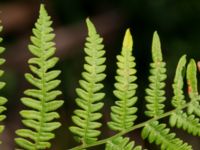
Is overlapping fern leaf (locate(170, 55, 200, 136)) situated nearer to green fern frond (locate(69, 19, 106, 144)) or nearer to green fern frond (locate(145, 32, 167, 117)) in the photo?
green fern frond (locate(145, 32, 167, 117))

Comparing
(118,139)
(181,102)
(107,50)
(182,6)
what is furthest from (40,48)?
(107,50)

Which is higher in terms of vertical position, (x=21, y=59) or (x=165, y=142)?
(x=21, y=59)

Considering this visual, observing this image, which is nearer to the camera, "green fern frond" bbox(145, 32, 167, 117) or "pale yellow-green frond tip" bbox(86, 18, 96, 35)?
"pale yellow-green frond tip" bbox(86, 18, 96, 35)

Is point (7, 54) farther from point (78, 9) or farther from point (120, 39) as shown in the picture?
point (120, 39)

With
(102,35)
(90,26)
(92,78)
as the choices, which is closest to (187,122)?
(92,78)

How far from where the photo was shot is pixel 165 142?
1.59m

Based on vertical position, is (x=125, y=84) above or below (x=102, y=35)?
below

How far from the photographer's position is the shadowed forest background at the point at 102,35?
3.81 m

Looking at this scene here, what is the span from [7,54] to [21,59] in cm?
13

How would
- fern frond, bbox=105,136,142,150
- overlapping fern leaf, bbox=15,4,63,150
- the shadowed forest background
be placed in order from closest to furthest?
overlapping fern leaf, bbox=15,4,63,150 < fern frond, bbox=105,136,142,150 < the shadowed forest background

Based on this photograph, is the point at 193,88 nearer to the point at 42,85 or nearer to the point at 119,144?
the point at 119,144

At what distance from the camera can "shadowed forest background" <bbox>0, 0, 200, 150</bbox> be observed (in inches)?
150

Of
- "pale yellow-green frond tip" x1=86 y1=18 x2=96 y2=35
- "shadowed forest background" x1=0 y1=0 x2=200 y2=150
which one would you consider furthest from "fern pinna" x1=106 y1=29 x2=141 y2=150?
"shadowed forest background" x1=0 y1=0 x2=200 y2=150

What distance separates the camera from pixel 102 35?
450cm
